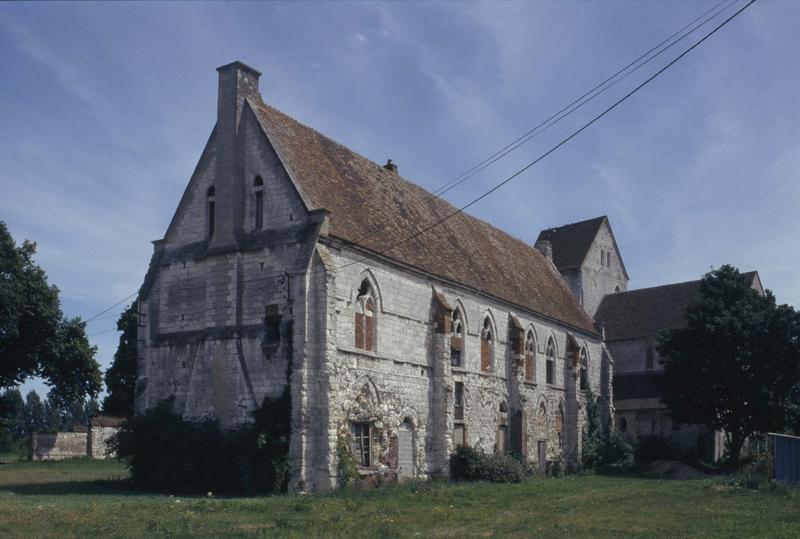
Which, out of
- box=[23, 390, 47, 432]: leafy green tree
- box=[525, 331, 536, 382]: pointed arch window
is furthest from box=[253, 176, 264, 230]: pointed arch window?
box=[23, 390, 47, 432]: leafy green tree

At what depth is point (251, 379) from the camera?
28375 mm

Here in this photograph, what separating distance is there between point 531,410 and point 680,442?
15611 millimetres

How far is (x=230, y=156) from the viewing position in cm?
3050

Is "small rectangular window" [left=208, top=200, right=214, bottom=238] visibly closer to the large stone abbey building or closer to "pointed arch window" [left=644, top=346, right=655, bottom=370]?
the large stone abbey building

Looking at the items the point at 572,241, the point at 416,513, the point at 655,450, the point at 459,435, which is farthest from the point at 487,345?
the point at 572,241

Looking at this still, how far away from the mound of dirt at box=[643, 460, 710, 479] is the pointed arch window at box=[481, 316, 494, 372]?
1072cm

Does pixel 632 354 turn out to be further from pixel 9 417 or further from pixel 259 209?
pixel 9 417

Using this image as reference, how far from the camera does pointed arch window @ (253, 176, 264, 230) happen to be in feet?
97.4

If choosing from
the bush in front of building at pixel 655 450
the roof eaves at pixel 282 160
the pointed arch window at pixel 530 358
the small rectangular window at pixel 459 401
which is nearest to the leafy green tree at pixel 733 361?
the bush in front of building at pixel 655 450

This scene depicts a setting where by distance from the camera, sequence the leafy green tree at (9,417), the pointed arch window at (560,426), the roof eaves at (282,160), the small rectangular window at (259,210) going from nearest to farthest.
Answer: the roof eaves at (282,160) < the small rectangular window at (259,210) < the pointed arch window at (560,426) < the leafy green tree at (9,417)

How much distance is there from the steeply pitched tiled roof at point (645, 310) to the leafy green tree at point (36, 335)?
31.3 metres

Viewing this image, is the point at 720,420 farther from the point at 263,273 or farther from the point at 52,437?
the point at 52,437

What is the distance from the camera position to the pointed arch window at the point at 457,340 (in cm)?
3525

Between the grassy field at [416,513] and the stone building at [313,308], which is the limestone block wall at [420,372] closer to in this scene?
the stone building at [313,308]
